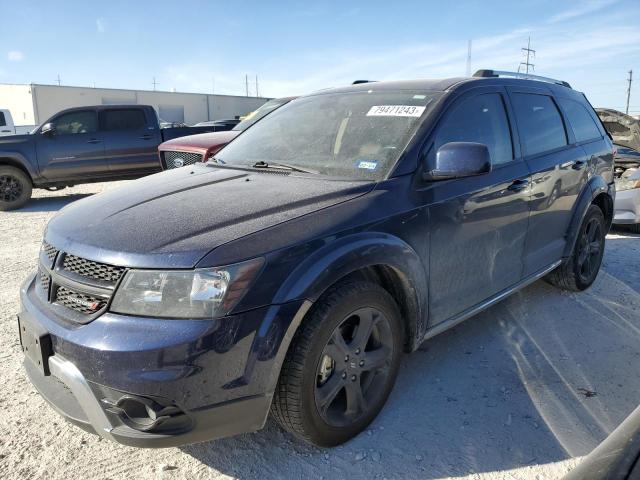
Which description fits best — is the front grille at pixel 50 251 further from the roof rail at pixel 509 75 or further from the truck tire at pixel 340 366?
the roof rail at pixel 509 75

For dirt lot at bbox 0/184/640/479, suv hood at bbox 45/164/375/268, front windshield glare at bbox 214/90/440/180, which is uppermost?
front windshield glare at bbox 214/90/440/180

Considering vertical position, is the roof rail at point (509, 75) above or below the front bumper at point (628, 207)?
above

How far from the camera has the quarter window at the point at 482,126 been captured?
3.03m

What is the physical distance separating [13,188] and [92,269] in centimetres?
883

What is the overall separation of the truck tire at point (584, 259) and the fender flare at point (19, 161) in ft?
29.9

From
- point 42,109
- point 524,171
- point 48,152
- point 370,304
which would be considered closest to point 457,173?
point 370,304

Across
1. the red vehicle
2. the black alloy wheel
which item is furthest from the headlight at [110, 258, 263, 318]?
the red vehicle

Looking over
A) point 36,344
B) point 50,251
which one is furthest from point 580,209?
point 36,344

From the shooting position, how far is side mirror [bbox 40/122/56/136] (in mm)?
9818

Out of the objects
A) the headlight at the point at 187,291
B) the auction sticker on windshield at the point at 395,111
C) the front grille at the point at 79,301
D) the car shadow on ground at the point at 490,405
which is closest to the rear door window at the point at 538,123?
the auction sticker on windshield at the point at 395,111

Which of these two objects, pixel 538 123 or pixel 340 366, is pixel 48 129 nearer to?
pixel 538 123

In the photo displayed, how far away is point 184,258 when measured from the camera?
1.99m

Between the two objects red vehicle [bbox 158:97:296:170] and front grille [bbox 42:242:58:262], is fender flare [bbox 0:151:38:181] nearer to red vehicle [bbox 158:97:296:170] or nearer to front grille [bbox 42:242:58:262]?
red vehicle [bbox 158:97:296:170]

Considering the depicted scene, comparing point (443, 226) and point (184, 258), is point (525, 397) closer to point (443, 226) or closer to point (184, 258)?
point (443, 226)
